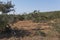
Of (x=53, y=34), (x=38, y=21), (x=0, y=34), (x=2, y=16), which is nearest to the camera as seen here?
(x=53, y=34)

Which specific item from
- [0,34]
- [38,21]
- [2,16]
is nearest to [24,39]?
[0,34]

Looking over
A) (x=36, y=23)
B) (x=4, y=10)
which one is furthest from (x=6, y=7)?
(x=36, y=23)

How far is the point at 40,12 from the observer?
80.6ft

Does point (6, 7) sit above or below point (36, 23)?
above

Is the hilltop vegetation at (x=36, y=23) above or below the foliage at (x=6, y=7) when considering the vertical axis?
below

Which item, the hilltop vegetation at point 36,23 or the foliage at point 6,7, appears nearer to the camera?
the hilltop vegetation at point 36,23

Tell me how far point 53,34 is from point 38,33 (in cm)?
99

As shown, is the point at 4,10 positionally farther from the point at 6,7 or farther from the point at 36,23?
the point at 36,23

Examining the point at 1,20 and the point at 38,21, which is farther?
the point at 38,21

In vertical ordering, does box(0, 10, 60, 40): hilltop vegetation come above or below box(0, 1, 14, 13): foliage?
below

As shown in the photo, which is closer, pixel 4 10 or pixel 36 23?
pixel 4 10

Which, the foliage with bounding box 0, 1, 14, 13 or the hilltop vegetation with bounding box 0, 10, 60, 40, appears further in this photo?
the foliage with bounding box 0, 1, 14, 13

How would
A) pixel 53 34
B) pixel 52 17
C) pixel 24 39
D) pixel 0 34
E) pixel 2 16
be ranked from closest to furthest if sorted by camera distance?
pixel 24 39, pixel 53 34, pixel 0 34, pixel 2 16, pixel 52 17

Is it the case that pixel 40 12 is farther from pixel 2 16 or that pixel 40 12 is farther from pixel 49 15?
pixel 2 16
